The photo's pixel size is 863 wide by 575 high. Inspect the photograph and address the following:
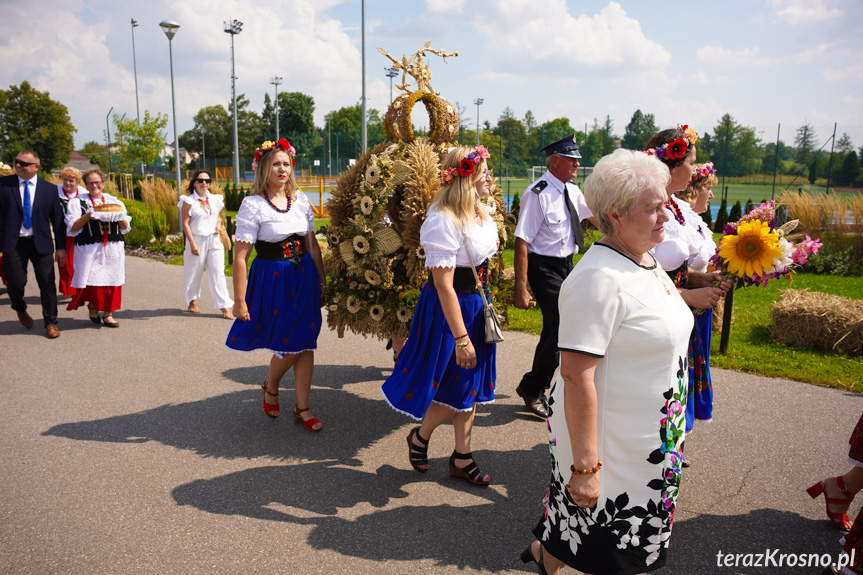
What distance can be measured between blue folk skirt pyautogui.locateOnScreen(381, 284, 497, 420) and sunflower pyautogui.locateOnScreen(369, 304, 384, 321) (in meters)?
0.81

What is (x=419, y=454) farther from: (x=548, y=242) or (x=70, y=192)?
(x=70, y=192)

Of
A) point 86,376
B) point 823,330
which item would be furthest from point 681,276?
point 86,376

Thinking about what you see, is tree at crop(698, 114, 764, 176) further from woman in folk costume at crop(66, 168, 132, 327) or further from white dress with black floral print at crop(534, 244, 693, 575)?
white dress with black floral print at crop(534, 244, 693, 575)

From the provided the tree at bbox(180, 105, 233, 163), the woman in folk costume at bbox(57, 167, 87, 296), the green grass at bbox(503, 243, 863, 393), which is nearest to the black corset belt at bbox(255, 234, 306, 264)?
the green grass at bbox(503, 243, 863, 393)

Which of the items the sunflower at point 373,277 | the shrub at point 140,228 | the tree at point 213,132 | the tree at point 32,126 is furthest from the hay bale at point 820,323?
the tree at point 213,132

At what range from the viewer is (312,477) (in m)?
3.92

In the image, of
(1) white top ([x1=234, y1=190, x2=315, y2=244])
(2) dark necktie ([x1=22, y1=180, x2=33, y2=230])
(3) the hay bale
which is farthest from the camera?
(2) dark necktie ([x1=22, y1=180, x2=33, y2=230])

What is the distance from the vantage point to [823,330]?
6371mm

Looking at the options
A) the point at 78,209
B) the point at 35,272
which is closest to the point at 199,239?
the point at 78,209

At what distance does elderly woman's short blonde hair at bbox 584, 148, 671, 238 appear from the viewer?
2121 millimetres

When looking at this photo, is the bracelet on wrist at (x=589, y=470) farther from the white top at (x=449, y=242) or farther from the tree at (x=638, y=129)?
the tree at (x=638, y=129)

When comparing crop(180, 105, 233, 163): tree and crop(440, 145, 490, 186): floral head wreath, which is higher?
crop(180, 105, 233, 163): tree

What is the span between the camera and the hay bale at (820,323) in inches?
246

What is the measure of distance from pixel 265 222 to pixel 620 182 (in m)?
2.97
